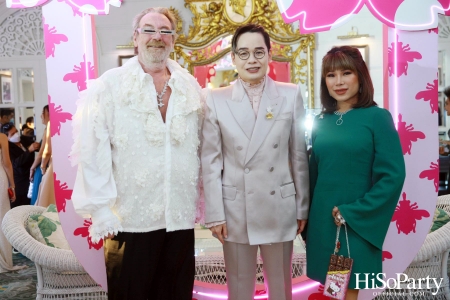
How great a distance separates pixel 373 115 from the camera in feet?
6.62

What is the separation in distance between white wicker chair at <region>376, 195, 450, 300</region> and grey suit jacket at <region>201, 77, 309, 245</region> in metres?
1.08

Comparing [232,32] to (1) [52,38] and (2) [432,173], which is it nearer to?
(1) [52,38]

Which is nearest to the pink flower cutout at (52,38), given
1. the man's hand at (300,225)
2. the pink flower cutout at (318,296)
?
the man's hand at (300,225)

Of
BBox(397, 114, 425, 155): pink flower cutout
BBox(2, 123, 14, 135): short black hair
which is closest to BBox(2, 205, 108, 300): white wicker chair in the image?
BBox(397, 114, 425, 155): pink flower cutout

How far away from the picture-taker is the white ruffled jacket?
1.96m

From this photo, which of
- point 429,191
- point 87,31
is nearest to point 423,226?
point 429,191

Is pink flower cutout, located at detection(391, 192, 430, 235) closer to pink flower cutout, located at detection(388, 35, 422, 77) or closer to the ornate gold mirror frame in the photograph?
pink flower cutout, located at detection(388, 35, 422, 77)

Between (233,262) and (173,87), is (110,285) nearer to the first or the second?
(233,262)

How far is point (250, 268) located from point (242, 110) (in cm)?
73

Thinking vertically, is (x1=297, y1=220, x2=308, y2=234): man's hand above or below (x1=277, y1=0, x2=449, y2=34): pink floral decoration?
below

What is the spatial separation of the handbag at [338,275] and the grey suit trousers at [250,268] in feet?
0.87

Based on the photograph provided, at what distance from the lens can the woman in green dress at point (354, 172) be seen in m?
1.99

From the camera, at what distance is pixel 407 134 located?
2482 millimetres

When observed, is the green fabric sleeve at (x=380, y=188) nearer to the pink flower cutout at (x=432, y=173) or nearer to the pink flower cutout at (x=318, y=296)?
the pink flower cutout at (x=432, y=173)
